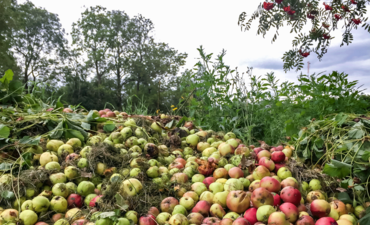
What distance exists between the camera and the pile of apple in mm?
1729

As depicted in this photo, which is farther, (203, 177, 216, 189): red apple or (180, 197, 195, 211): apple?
(203, 177, 216, 189): red apple

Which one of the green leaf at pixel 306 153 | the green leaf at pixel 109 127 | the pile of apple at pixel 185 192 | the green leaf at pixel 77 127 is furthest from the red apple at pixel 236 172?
the green leaf at pixel 77 127

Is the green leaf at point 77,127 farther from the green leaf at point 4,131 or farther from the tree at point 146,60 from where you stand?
the tree at point 146,60

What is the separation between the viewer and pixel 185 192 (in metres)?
2.05

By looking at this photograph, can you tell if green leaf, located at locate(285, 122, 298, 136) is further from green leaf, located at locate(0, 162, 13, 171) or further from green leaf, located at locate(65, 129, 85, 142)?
green leaf, located at locate(0, 162, 13, 171)

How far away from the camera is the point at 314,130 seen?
248 cm

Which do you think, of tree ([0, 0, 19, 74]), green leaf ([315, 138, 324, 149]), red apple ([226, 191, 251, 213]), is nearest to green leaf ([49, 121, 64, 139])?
red apple ([226, 191, 251, 213])

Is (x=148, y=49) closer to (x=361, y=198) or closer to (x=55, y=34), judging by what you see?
(x=55, y=34)

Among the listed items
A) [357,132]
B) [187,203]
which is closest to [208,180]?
[187,203]

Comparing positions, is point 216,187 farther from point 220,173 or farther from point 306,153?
point 306,153

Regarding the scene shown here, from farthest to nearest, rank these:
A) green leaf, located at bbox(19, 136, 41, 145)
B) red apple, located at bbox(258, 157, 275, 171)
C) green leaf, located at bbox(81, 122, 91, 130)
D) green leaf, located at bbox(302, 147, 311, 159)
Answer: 1. green leaf, located at bbox(81, 122, 91, 130)
2. green leaf, located at bbox(19, 136, 41, 145)
3. green leaf, located at bbox(302, 147, 311, 159)
4. red apple, located at bbox(258, 157, 275, 171)

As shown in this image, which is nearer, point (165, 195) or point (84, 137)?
point (165, 195)

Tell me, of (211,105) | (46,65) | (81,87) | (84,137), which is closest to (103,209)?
(84,137)

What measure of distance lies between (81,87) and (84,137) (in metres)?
27.3
